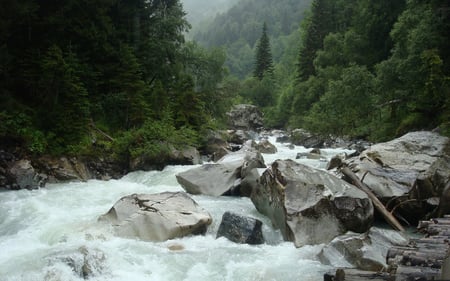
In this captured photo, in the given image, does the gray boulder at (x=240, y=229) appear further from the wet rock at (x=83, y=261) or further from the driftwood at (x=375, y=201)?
the driftwood at (x=375, y=201)

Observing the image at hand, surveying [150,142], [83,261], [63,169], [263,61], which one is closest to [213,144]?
[150,142]

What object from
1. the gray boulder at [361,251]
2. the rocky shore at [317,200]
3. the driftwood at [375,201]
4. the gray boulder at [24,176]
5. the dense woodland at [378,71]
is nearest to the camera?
the gray boulder at [361,251]

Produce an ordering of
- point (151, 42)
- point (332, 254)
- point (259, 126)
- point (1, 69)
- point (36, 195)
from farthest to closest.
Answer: point (259, 126), point (151, 42), point (1, 69), point (36, 195), point (332, 254)

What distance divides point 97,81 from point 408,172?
50.5 feet

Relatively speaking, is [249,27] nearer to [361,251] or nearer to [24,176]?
[24,176]

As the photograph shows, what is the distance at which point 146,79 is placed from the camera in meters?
24.8

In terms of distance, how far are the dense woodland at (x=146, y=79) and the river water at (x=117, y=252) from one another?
16.6 feet

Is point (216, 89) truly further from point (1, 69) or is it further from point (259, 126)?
point (259, 126)

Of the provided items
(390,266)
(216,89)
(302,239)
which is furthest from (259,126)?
(390,266)

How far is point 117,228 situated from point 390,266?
609 cm

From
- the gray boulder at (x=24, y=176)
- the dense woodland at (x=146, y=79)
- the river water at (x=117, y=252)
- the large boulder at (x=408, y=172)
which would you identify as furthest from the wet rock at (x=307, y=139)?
the gray boulder at (x=24, y=176)

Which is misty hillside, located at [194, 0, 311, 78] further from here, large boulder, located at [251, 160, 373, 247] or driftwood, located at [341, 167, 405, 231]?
large boulder, located at [251, 160, 373, 247]

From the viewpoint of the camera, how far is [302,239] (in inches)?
349

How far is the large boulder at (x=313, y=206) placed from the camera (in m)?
9.09
